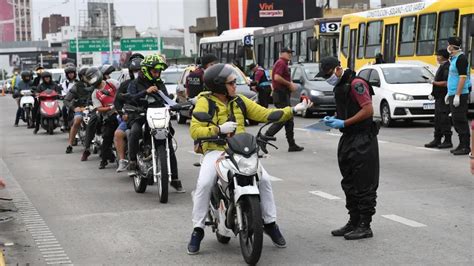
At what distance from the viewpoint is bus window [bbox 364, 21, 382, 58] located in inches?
1037

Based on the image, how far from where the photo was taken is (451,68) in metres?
13.8

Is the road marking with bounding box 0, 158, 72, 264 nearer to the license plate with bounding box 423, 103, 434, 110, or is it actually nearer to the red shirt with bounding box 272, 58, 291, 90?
the red shirt with bounding box 272, 58, 291, 90

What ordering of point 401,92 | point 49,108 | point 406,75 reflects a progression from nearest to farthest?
1. point 401,92
2. point 406,75
3. point 49,108

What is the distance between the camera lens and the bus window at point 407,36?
944 inches

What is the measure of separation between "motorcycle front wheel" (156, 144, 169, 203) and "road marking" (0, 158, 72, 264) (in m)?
1.43

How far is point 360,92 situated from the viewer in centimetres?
746

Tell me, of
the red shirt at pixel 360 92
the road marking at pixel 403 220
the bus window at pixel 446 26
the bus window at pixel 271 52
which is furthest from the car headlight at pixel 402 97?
the bus window at pixel 271 52

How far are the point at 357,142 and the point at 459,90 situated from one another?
6.78 meters

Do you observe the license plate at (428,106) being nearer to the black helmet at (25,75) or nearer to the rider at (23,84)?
the rider at (23,84)

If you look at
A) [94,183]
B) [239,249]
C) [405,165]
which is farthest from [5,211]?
[405,165]

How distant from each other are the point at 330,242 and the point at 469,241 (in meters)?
1.21

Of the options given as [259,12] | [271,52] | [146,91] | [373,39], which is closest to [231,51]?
[271,52]

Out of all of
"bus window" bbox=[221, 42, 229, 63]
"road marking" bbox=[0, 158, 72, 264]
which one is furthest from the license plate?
"bus window" bbox=[221, 42, 229, 63]

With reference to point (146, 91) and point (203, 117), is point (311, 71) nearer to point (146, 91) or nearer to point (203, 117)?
point (146, 91)
